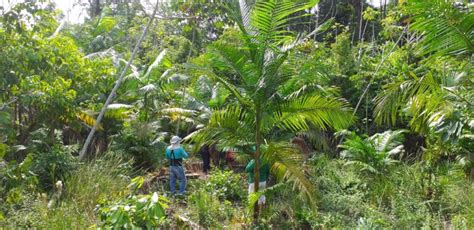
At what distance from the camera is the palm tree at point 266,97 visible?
5.96 metres

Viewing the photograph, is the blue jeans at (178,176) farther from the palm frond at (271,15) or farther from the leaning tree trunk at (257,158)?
the palm frond at (271,15)

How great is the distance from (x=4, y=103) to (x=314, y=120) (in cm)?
460

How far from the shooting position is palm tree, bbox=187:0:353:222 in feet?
19.6

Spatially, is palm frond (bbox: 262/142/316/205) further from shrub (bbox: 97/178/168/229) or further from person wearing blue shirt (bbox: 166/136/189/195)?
person wearing blue shirt (bbox: 166/136/189/195)

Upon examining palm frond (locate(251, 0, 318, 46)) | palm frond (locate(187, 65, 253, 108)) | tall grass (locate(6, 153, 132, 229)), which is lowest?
tall grass (locate(6, 153, 132, 229))

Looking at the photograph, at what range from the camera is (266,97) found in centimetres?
620

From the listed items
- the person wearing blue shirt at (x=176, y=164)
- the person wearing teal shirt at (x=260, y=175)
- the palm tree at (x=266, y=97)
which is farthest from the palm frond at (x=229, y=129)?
the person wearing blue shirt at (x=176, y=164)

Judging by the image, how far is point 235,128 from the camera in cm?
639

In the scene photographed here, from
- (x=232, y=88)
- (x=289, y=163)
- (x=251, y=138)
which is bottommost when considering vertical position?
(x=289, y=163)

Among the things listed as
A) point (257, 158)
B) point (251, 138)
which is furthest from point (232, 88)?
point (257, 158)

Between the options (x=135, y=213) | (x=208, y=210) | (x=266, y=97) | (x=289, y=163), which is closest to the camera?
(x=135, y=213)

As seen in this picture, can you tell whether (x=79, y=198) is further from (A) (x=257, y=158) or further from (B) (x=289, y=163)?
(B) (x=289, y=163)

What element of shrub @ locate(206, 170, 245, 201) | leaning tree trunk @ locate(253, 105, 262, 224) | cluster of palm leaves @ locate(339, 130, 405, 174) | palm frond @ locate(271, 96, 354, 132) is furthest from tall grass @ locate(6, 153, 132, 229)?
cluster of palm leaves @ locate(339, 130, 405, 174)

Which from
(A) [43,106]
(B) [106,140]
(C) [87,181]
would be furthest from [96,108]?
(C) [87,181]
